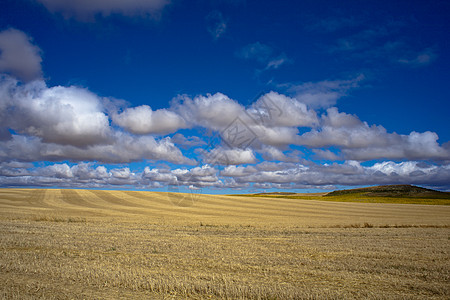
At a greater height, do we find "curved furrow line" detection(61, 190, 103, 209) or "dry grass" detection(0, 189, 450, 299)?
"dry grass" detection(0, 189, 450, 299)

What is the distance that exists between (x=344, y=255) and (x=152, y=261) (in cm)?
908

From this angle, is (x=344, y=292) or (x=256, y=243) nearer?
(x=344, y=292)

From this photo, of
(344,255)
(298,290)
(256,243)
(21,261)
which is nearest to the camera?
(298,290)

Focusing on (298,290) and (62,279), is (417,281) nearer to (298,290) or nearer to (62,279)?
(298,290)

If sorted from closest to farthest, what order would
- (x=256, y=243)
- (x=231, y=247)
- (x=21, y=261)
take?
1. (x=21, y=261)
2. (x=231, y=247)
3. (x=256, y=243)

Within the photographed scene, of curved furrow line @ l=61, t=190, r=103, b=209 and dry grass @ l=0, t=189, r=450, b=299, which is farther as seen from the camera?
→ curved furrow line @ l=61, t=190, r=103, b=209

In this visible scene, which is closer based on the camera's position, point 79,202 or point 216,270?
point 216,270

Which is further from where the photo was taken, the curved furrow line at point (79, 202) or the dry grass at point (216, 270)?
the curved furrow line at point (79, 202)

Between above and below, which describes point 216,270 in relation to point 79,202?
above

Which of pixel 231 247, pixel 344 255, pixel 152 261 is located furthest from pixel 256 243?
pixel 152 261

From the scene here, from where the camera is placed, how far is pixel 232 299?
25.8ft

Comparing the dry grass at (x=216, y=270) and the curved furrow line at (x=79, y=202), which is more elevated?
the dry grass at (x=216, y=270)

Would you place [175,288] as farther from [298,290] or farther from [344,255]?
[344,255]

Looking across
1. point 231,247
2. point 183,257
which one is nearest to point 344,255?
point 231,247
